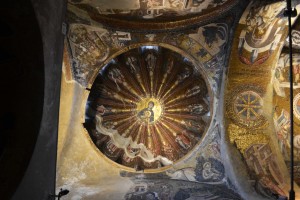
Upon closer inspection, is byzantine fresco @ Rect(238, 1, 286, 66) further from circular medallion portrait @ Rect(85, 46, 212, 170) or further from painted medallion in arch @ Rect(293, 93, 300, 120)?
painted medallion in arch @ Rect(293, 93, 300, 120)

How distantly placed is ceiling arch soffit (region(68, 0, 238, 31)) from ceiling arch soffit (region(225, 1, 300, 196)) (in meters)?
0.86

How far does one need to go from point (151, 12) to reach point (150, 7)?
24 centimetres

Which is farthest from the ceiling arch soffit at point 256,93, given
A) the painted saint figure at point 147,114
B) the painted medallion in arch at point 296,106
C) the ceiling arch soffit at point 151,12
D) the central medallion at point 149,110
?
the painted saint figure at point 147,114

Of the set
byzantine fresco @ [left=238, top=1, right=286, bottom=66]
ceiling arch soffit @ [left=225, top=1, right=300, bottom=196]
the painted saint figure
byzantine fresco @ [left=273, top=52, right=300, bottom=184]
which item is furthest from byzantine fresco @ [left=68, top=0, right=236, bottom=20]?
byzantine fresco @ [left=273, top=52, right=300, bottom=184]

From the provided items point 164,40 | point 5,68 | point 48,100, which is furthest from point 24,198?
point 164,40

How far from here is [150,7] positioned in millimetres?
7238

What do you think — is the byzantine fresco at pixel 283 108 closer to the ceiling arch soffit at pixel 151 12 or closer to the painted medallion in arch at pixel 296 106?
the painted medallion in arch at pixel 296 106

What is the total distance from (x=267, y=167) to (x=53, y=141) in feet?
17.5

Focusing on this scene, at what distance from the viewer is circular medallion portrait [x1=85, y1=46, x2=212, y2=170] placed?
874 centimetres

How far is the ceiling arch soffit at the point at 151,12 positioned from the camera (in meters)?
7.04

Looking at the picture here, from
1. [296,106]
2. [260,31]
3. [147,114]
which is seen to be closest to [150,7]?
[260,31]

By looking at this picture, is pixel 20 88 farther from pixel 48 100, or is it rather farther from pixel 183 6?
pixel 183 6

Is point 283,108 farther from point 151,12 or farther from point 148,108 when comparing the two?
point 151,12

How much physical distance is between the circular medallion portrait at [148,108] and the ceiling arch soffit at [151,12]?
838mm
